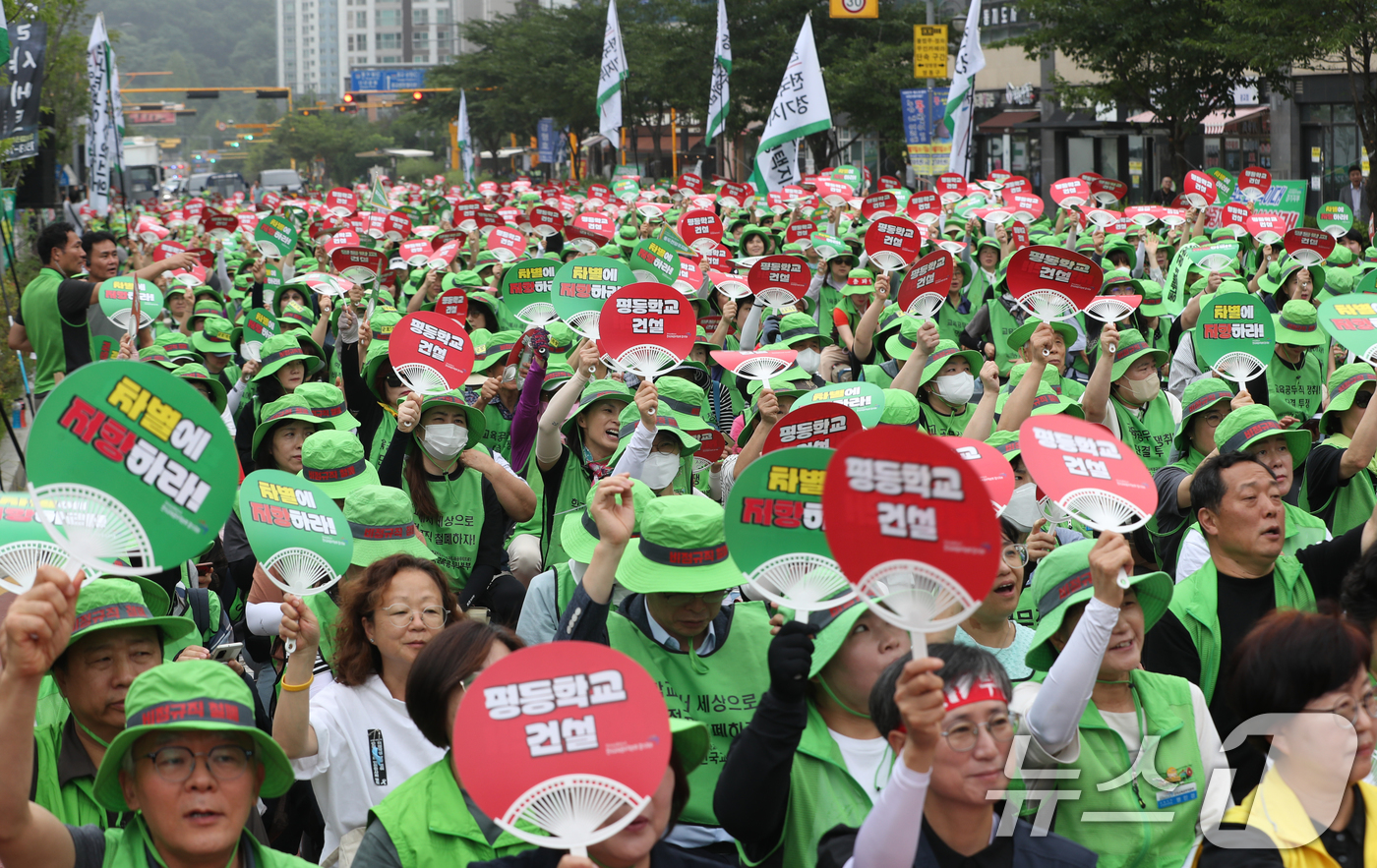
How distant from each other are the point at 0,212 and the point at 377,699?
388 inches

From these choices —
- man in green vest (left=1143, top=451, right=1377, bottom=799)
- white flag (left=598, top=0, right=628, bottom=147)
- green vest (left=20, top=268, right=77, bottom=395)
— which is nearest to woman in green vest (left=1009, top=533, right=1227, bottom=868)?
man in green vest (left=1143, top=451, right=1377, bottom=799)

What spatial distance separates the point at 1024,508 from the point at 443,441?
2510 mm

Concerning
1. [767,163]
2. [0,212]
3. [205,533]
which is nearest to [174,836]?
[205,533]

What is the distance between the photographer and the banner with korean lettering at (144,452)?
291 centimetres

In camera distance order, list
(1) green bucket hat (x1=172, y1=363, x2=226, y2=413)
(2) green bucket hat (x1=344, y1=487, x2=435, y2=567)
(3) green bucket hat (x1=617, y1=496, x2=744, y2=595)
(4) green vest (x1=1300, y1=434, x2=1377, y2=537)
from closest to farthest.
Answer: (3) green bucket hat (x1=617, y1=496, x2=744, y2=595)
(2) green bucket hat (x1=344, y1=487, x2=435, y2=567)
(4) green vest (x1=1300, y1=434, x2=1377, y2=537)
(1) green bucket hat (x1=172, y1=363, x2=226, y2=413)

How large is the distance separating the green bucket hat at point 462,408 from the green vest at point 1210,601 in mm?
3202

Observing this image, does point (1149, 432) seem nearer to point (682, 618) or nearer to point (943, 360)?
point (943, 360)

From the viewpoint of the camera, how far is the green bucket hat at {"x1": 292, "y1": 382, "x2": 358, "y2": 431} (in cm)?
685

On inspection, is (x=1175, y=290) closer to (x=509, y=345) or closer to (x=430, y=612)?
(x=509, y=345)

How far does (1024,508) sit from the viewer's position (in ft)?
17.4

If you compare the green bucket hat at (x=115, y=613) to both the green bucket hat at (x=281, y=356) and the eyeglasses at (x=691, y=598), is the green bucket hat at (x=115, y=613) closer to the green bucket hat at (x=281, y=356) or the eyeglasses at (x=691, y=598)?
the eyeglasses at (x=691, y=598)

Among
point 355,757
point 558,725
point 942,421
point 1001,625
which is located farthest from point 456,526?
point 558,725

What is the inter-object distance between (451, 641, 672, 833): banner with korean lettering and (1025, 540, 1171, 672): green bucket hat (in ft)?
4.21

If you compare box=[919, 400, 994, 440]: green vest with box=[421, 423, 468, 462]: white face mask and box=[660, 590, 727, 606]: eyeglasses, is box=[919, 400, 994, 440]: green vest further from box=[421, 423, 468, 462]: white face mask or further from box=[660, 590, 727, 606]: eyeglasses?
box=[660, 590, 727, 606]: eyeglasses
